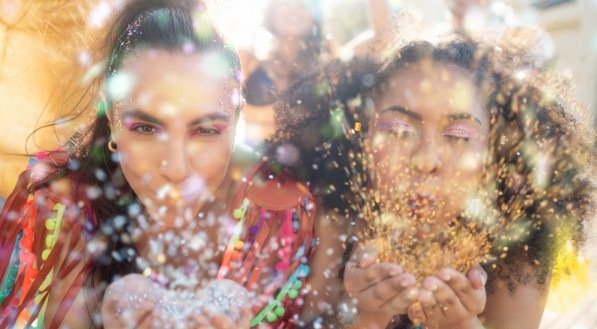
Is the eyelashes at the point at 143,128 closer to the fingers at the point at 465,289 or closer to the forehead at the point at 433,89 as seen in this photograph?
the forehead at the point at 433,89

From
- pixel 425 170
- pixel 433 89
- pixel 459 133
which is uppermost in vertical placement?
pixel 433 89

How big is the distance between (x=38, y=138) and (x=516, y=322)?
1.73m

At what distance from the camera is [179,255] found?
221 cm

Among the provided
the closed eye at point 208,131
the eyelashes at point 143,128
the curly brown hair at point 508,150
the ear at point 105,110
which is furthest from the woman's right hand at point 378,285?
the ear at point 105,110

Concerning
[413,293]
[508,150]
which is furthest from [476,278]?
[508,150]

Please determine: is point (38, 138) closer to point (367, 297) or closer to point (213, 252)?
point (213, 252)

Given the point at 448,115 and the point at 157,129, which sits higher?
the point at 448,115

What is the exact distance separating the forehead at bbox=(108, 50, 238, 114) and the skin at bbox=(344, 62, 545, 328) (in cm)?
47

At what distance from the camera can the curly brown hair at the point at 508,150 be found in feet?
6.96

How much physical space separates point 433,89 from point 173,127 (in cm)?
69

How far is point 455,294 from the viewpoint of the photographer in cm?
185

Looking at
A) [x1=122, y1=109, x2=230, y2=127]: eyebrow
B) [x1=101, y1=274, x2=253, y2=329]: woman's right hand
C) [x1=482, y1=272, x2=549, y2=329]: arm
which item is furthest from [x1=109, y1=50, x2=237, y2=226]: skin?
[x1=482, y1=272, x2=549, y2=329]: arm

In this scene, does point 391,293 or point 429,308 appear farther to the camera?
point 429,308

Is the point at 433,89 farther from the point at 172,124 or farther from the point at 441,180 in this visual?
the point at 172,124
